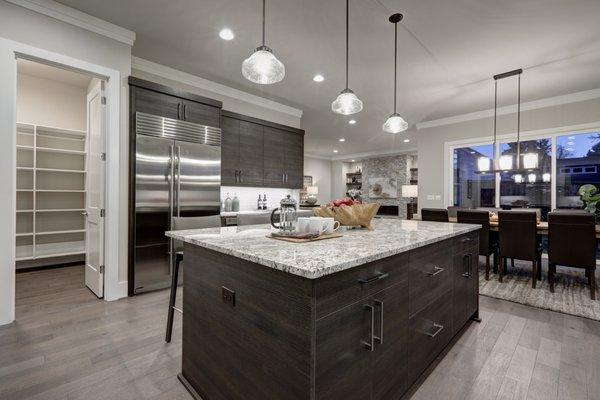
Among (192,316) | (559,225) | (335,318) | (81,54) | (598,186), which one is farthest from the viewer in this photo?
(598,186)

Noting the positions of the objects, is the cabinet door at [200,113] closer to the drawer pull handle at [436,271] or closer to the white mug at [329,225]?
the white mug at [329,225]

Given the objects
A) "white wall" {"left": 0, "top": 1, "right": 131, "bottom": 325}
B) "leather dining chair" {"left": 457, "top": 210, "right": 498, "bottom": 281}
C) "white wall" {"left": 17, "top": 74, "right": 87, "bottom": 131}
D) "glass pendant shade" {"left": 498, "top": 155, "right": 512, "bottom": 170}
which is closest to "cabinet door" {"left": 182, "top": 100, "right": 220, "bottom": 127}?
"white wall" {"left": 0, "top": 1, "right": 131, "bottom": 325}

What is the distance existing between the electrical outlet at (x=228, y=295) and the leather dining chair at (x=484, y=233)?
382cm

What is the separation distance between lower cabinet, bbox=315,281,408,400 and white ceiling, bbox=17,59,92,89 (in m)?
4.71

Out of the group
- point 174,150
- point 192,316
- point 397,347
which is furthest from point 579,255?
point 174,150

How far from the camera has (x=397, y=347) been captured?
1.40 meters

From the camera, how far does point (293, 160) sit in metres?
5.44

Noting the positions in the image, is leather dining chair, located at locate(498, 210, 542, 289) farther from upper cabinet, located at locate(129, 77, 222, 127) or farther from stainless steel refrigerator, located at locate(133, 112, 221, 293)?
upper cabinet, located at locate(129, 77, 222, 127)

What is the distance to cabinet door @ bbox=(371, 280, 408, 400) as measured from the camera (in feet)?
4.09

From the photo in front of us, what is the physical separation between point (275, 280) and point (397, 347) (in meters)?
0.80

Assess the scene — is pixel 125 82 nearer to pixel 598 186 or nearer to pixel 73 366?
pixel 73 366

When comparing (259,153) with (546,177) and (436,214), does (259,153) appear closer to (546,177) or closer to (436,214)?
(436,214)

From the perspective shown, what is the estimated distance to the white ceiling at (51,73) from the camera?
3.99 meters

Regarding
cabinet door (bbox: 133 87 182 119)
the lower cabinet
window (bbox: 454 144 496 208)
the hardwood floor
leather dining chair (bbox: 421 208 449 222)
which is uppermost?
cabinet door (bbox: 133 87 182 119)
